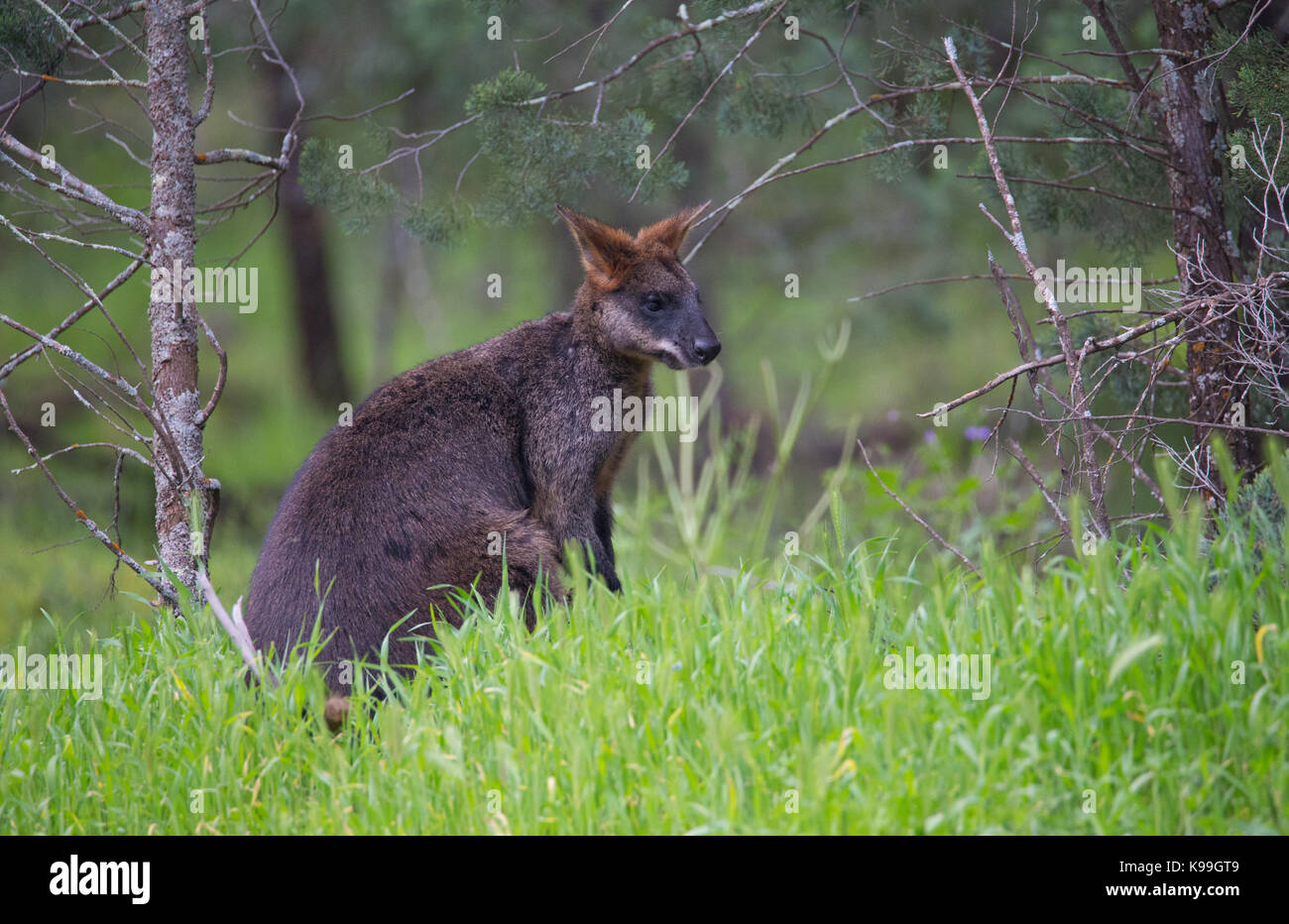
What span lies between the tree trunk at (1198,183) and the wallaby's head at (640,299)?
83.9 inches

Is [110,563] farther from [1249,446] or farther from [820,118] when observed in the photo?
[1249,446]

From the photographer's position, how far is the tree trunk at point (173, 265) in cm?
528

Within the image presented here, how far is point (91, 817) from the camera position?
375 centimetres

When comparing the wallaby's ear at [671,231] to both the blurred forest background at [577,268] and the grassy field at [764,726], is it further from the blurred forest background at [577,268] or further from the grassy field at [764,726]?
the grassy field at [764,726]

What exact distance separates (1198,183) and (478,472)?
3.37 m

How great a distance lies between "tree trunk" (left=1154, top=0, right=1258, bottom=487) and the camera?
4.90 meters

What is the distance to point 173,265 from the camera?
531 centimetres

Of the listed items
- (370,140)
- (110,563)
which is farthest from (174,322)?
(110,563)

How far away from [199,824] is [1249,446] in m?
4.32
